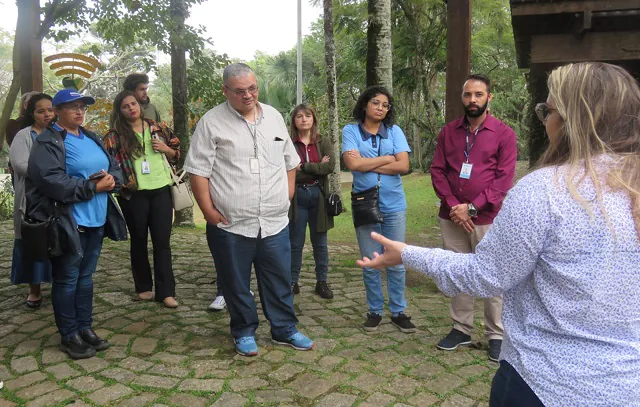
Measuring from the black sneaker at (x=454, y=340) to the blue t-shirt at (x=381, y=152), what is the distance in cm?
105

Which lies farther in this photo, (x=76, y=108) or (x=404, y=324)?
(x=404, y=324)

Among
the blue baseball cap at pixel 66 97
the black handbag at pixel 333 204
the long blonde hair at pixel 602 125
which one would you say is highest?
the blue baseball cap at pixel 66 97

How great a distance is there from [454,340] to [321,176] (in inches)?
79.6

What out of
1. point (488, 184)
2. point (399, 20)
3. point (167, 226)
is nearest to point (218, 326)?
point (167, 226)

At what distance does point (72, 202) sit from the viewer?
3.91 m

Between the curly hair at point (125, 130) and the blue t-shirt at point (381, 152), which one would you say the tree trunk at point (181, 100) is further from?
the blue t-shirt at point (381, 152)

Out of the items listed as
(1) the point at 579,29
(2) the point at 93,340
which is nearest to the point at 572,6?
(1) the point at 579,29

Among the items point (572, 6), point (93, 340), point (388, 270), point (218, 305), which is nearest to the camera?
point (93, 340)

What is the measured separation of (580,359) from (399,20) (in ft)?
56.0

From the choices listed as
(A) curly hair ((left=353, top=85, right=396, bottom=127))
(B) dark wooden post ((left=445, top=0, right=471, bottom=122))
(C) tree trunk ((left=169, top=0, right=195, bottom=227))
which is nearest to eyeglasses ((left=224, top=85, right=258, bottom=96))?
(A) curly hair ((left=353, top=85, right=396, bottom=127))

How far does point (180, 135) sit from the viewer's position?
9898mm

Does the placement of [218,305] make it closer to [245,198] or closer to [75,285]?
[75,285]

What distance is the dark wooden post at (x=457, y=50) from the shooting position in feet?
18.3

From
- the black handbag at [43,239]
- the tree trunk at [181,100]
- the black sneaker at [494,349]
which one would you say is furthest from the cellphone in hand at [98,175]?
the tree trunk at [181,100]
